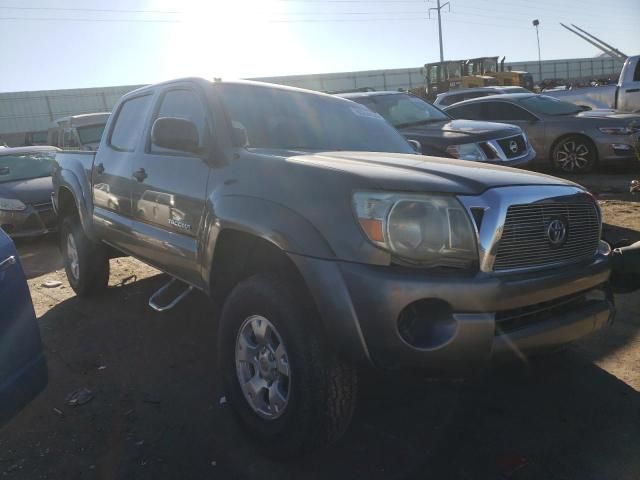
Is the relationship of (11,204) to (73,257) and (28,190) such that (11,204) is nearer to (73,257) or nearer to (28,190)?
(28,190)

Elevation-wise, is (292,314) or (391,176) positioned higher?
(391,176)

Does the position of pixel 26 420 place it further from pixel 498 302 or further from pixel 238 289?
pixel 498 302

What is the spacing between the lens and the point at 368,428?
9.36 feet

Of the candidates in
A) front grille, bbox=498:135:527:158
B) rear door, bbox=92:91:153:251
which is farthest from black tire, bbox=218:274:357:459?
front grille, bbox=498:135:527:158

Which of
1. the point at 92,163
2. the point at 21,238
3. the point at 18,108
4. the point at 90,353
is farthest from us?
the point at 18,108

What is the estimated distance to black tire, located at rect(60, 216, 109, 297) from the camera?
5.00 m

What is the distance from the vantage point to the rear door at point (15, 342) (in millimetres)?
2350

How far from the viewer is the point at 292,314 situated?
2361 mm

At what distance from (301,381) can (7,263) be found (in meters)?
1.42

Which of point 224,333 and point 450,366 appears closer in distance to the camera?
point 450,366

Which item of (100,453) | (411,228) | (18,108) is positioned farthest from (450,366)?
(18,108)

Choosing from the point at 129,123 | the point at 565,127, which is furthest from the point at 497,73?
the point at 129,123

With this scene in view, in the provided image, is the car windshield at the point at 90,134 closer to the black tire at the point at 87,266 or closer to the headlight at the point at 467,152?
the black tire at the point at 87,266

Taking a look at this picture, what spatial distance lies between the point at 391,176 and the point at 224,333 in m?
1.21
